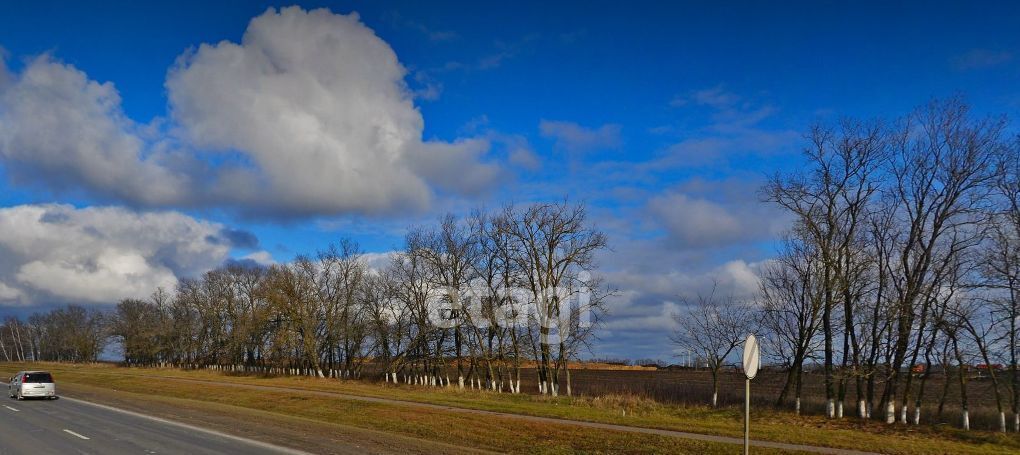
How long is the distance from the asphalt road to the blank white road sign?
1066 centimetres

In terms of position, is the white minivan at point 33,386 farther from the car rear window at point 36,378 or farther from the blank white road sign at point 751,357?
the blank white road sign at point 751,357

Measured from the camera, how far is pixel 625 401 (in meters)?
33.3

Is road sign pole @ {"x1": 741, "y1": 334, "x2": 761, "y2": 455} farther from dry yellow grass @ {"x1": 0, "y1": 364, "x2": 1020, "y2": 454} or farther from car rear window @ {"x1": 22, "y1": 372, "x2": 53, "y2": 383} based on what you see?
car rear window @ {"x1": 22, "y1": 372, "x2": 53, "y2": 383}

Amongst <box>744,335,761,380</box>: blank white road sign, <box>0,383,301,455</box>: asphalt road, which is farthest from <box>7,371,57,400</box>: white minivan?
<box>744,335,761,380</box>: blank white road sign

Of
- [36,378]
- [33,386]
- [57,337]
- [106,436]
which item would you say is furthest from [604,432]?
[57,337]

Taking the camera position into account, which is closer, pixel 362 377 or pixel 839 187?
pixel 839 187

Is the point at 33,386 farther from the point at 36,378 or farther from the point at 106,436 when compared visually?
the point at 106,436

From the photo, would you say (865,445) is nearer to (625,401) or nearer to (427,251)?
(625,401)

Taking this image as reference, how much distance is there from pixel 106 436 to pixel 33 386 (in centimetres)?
2071

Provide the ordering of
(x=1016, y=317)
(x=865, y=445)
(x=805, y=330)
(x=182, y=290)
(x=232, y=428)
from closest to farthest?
1. (x=865, y=445)
2. (x=232, y=428)
3. (x=1016, y=317)
4. (x=805, y=330)
5. (x=182, y=290)

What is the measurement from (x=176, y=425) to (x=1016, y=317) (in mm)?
31076

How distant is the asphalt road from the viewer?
15578 millimetres

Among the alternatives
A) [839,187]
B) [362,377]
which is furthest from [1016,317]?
[362,377]

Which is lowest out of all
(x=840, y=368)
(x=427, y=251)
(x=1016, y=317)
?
(x=840, y=368)
